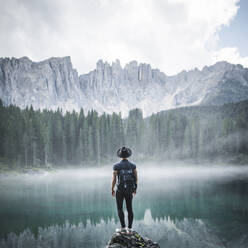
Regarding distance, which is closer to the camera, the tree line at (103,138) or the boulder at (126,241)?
the boulder at (126,241)

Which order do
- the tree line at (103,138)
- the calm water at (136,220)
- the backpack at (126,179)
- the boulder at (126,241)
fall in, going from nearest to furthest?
the boulder at (126,241) → the backpack at (126,179) → the calm water at (136,220) → the tree line at (103,138)

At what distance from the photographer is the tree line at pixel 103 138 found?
72188 millimetres

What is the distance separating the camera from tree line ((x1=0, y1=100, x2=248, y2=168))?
2842 inches

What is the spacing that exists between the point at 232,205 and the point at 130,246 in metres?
19.1

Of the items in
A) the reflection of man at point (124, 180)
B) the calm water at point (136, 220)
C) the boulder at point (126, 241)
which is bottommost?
the calm water at point (136, 220)

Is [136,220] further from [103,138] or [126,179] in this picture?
[103,138]

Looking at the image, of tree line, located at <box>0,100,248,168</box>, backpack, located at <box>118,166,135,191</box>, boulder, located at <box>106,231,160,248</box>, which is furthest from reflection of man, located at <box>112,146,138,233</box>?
tree line, located at <box>0,100,248,168</box>

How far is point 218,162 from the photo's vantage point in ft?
313

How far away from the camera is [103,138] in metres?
91.1

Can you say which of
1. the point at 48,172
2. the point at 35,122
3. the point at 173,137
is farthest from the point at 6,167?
the point at 173,137

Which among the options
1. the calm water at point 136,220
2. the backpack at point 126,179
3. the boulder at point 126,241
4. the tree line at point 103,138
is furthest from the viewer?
the tree line at point 103,138

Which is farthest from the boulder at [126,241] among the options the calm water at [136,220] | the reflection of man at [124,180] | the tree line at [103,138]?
the tree line at [103,138]

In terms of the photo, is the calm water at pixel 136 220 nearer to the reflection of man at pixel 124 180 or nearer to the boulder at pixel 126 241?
the boulder at pixel 126 241

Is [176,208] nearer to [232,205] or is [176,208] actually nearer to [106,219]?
[232,205]
